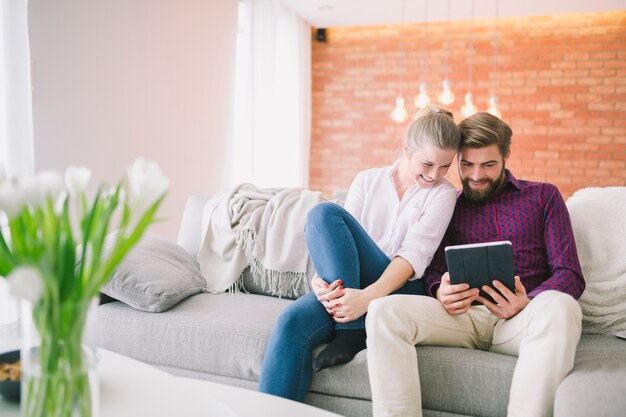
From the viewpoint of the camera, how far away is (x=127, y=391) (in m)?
1.15

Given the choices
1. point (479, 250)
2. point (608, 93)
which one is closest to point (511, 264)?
point (479, 250)

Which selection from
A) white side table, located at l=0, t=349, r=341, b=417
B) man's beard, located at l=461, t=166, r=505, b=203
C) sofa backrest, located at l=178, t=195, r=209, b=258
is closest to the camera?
white side table, located at l=0, t=349, r=341, b=417

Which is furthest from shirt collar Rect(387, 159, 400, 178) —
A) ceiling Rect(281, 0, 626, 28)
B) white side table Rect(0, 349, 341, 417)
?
ceiling Rect(281, 0, 626, 28)

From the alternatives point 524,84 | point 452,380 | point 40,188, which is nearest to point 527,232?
point 452,380

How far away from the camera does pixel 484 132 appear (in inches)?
78.7

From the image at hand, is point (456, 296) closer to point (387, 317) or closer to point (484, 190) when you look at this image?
point (387, 317)

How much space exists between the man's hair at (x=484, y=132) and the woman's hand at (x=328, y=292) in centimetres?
66

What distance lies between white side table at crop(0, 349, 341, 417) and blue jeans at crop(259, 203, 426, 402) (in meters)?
0.46

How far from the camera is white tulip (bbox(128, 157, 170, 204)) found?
76cm

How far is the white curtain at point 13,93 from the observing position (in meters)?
2.76

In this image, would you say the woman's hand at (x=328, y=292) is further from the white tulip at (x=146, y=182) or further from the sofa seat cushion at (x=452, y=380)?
the white tulip at (x=146, y=182)

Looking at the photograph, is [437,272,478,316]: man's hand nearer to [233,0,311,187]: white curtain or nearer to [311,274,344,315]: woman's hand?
[311,274,344,315]: woman's hand

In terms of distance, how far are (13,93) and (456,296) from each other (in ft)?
7.27

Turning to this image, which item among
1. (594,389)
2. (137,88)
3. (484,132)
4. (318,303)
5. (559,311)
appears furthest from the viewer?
(137,88)
